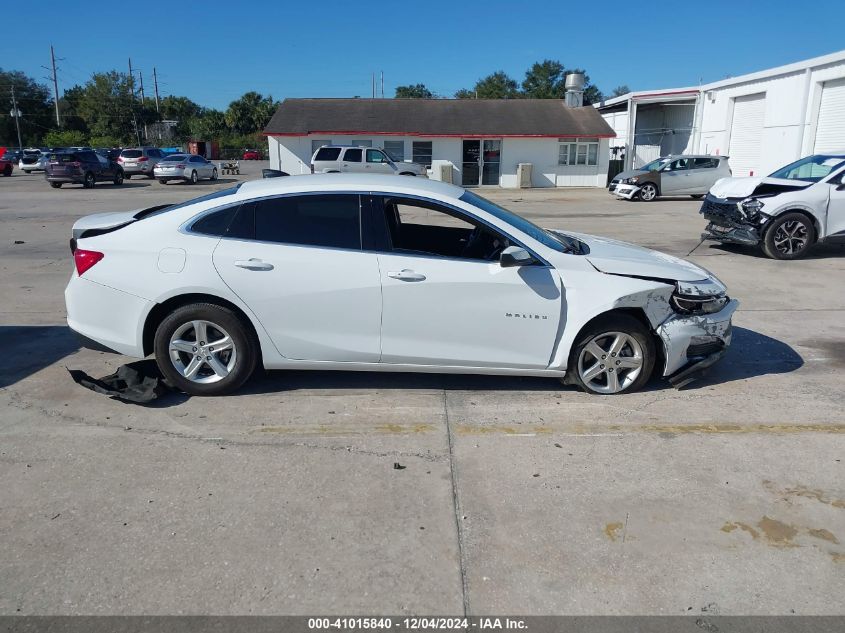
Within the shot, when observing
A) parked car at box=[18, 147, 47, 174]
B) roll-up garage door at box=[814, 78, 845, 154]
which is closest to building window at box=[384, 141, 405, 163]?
roll-up garage door at box=[814, 78, 845, 154]

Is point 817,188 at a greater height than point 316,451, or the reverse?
point 817,188

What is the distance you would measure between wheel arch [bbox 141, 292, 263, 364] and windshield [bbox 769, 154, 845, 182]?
1038 cm

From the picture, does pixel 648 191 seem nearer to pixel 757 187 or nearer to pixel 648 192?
pixel 648 192

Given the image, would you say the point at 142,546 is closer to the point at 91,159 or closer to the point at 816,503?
the point at 816,503

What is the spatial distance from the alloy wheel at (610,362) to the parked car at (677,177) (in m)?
21.6

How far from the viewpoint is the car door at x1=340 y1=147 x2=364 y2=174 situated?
27781 mm

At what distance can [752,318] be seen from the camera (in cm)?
755

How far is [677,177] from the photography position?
81.3 feet

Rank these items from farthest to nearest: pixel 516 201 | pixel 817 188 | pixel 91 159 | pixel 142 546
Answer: pixel 91 159 → pixel 516 201 → pixel 817 188 → pixel 142 546

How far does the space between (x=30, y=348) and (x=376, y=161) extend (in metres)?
22.8

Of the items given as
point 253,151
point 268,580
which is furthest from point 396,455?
point 253,151

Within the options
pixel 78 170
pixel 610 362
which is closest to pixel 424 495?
pixel 610 362

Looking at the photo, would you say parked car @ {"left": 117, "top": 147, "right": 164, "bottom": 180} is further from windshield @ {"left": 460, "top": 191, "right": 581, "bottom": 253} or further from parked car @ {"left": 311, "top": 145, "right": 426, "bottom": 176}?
windshield @ {"left": 460, "top": 191, "right": 581, "bottom": 253}

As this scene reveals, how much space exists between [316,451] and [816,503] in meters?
2.88
